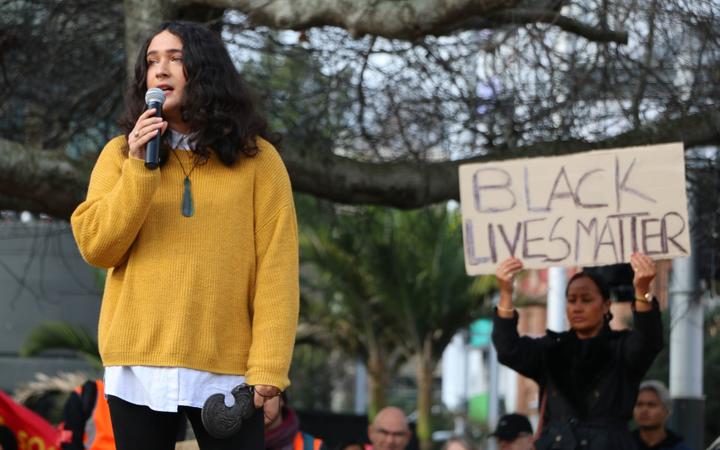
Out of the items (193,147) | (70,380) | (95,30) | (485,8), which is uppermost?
(95,30)

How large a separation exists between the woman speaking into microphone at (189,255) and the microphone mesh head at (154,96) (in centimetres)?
7

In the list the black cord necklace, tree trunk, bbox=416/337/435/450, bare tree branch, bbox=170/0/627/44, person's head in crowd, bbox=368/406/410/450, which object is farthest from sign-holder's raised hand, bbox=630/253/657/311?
tree trunk, bbox=416/337/435/450

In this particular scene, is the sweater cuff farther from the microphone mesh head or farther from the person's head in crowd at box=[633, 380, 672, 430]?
the person's head in crowd at box=[633, 380, 672, 430]

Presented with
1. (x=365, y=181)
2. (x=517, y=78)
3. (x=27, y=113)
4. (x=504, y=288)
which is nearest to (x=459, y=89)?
(x=517, y=78)

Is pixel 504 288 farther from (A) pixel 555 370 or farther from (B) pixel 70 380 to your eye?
(B) pixel 70 380

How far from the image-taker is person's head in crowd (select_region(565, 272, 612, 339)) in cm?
629

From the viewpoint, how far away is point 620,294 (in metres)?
7.92

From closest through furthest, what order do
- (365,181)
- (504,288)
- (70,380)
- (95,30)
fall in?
(504,288), (365,181), (95,30), (70,380)

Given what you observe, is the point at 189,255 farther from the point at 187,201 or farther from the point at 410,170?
the point at 410,170

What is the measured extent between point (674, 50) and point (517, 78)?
910mm

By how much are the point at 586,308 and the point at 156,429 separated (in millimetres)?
3015

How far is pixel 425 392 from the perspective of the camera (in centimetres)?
1852

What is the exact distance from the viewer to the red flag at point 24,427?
8.23m

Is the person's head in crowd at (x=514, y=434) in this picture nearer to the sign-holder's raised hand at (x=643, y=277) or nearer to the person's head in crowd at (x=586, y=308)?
the person's head in crowd at (x=586, y=308)
